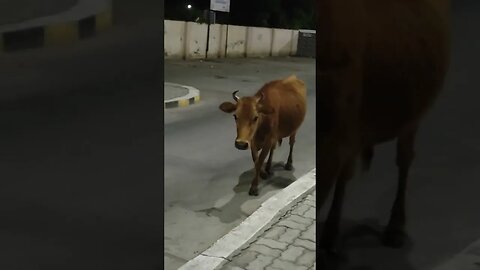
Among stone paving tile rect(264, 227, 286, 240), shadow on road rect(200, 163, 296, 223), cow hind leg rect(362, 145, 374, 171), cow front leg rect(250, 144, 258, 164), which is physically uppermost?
cow hind leg rect(362, 145, 374, 171)

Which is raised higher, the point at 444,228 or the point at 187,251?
the point at 444,228

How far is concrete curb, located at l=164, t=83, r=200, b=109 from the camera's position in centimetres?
122

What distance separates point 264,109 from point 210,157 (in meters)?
0.33

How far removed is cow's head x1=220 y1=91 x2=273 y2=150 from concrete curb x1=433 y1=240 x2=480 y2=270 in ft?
1.99

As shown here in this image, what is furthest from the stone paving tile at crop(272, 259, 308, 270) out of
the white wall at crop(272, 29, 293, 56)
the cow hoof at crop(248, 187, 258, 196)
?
the white wall at crop(272, 29, 293, 56)

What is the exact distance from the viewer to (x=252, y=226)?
171 centimetres

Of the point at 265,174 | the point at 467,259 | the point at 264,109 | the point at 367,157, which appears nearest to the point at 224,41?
the point at 264,109

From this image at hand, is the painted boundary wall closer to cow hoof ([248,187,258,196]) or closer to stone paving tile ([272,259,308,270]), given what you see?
cow hoof ([248,187,258,196])

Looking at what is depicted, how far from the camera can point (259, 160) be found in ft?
5.28
